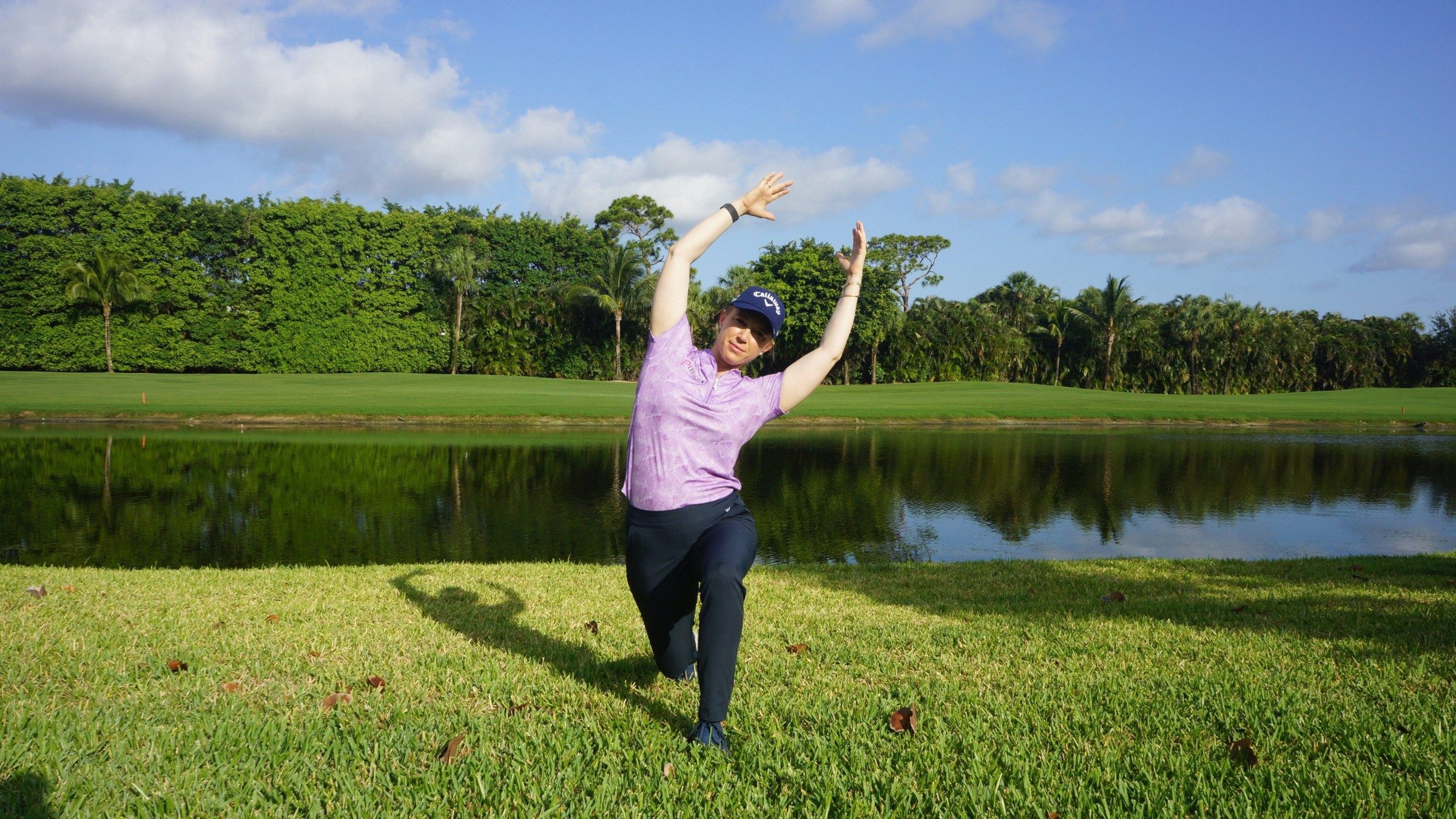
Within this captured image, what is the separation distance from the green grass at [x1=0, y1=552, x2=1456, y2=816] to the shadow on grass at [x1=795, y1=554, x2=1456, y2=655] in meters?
0.05

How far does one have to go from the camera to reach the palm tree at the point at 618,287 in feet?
158

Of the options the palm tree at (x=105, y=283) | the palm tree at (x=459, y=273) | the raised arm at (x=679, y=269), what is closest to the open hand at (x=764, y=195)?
the raised arm at (x=679, y=269)

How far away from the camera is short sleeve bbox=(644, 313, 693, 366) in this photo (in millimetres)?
3645

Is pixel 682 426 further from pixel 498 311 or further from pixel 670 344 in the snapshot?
pixel 498 311

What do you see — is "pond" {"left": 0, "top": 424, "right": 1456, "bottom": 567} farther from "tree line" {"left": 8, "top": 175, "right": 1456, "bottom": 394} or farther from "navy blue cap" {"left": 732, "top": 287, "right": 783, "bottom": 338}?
"tree line" {"left": 8, "top": 175, "right": 1456, "bottom": 394}

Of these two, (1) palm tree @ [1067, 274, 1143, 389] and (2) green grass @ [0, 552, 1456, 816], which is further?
(1) palm tree @ [1067, 274, 1143, 389]

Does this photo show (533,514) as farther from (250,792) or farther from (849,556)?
(250,792)

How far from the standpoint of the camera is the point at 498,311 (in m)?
50.5

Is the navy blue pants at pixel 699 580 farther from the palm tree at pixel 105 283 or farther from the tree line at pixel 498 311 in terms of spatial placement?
the palm tree at pixel 105 283

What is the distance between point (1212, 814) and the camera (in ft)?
9.61

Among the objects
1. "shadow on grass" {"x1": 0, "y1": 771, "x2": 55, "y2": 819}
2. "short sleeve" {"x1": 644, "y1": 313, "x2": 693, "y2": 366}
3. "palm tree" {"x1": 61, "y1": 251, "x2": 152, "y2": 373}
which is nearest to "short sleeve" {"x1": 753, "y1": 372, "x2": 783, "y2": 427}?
"short sleeve" {"x1": 644, "y1": 313, "x2": 693, "y2": 366}

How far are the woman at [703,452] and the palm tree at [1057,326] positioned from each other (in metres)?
56.1

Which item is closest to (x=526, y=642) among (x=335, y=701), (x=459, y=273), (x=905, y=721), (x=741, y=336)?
(x=335, y=701)

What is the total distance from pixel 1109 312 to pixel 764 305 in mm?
56285
